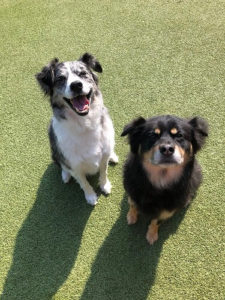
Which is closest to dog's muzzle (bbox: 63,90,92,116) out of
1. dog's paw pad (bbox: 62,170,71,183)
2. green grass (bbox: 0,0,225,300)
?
dog's paw pad (bbox: 62,170,71,183)

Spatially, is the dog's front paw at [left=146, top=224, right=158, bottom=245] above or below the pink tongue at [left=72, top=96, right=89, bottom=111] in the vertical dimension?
below

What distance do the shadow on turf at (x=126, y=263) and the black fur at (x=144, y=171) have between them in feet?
1.50

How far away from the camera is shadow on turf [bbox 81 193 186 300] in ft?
10.3

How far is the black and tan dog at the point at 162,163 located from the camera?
2.61 meters

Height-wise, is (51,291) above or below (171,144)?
below

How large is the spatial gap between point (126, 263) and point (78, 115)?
1618 millimetres

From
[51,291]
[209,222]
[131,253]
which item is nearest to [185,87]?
[209,222]

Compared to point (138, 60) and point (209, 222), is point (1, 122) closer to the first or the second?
point (138, 60)

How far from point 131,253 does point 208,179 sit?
48.2 inches

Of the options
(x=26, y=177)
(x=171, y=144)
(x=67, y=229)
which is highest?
(x=171, y=144)

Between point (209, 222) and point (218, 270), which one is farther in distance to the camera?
point (209, 222)

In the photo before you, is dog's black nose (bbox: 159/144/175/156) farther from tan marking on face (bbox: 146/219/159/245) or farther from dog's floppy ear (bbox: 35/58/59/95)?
dog's floppy ear (bbox: 35/58/59/95)

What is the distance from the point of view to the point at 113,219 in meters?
3.56

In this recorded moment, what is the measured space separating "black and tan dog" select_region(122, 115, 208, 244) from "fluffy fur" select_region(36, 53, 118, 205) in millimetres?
388
